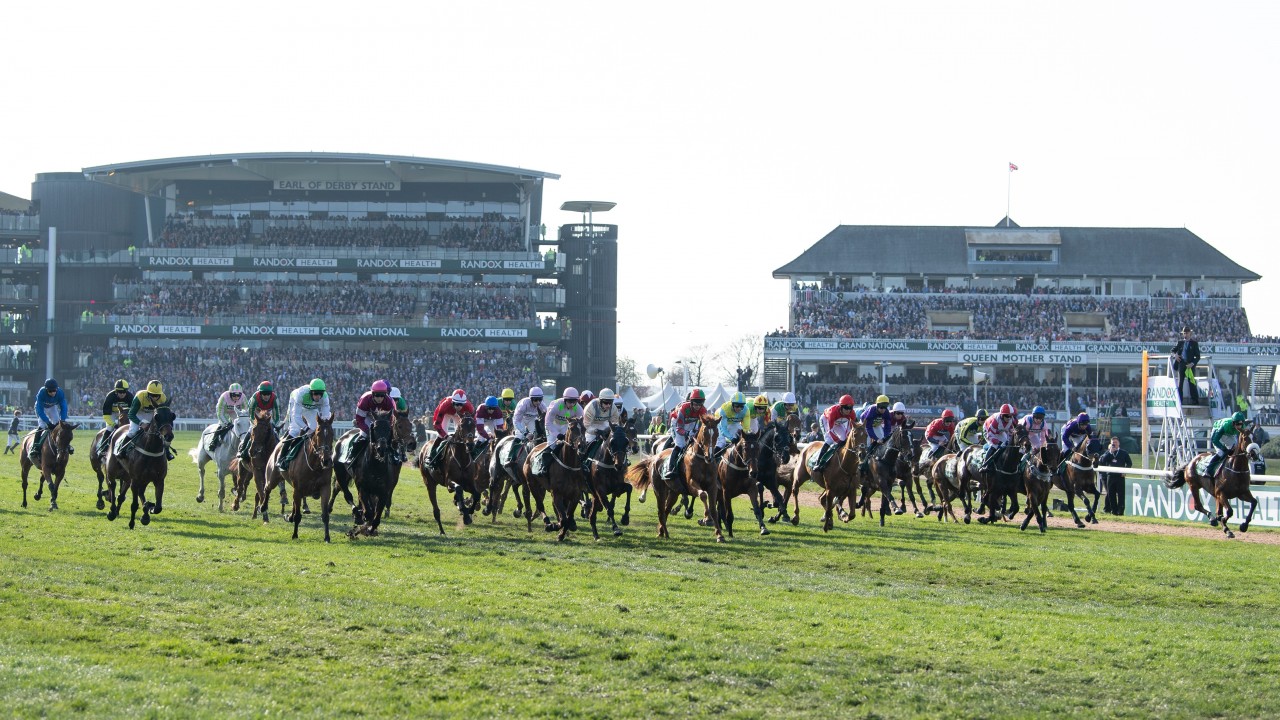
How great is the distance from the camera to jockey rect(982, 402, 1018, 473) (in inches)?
840

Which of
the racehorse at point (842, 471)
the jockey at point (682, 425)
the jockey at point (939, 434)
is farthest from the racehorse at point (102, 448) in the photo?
the jockey at point (939, 434)

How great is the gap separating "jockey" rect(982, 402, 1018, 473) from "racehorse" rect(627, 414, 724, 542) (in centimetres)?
505

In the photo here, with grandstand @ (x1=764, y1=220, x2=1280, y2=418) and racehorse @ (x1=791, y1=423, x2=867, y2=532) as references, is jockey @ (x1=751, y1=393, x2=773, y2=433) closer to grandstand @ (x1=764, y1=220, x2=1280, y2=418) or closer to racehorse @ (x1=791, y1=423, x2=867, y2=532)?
racehorse @ (x1=791, y1=423, x2=867, y2=532)

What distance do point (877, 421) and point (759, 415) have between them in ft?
8.13

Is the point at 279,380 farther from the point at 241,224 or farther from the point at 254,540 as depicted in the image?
the point at 254,540

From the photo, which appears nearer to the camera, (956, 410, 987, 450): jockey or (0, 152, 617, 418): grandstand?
(956, 410, 987, 450): jockey

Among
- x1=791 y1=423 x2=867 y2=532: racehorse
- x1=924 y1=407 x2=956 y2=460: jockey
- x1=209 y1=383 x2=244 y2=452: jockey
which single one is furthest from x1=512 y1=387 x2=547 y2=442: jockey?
x1=924 y1=407 x2=956 y2=460: jockey

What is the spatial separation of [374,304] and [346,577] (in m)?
58.8

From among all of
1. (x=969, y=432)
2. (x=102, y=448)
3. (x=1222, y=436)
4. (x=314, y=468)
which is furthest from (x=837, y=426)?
(x=102, y=448)

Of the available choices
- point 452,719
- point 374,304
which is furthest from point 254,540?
point 374,304

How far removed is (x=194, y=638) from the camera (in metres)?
9.95

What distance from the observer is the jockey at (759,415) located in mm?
19172

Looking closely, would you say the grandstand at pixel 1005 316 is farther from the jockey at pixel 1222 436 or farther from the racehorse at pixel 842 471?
the racehorse at pixel 842 471

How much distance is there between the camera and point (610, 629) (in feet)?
35.1
